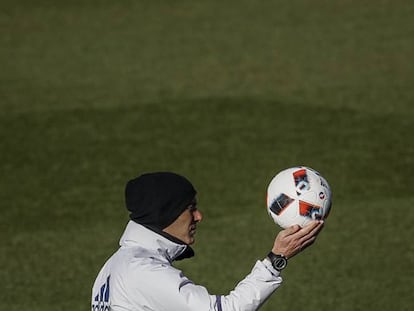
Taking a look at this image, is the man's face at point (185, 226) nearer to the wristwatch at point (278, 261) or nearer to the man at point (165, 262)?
the man at point (165, 262)

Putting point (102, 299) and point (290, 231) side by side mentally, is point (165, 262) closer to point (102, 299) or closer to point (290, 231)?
point (102, 299)

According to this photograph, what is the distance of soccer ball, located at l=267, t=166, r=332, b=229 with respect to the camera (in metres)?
6.80

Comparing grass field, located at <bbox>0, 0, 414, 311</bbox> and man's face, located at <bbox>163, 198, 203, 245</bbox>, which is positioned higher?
man's face, located at <bbox>163, 198, 203, 245</bbox>

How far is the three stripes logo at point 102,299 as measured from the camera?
19.9 ft

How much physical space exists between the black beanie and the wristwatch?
544mm

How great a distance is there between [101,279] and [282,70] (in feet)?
37.9

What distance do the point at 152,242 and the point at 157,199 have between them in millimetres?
235

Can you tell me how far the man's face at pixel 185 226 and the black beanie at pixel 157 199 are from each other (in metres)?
0.03

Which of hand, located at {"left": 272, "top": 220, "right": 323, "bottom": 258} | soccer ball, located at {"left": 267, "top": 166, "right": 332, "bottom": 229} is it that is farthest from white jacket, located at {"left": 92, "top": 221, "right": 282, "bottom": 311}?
soccer ball, located at {"left": 267, "top": 166, "right": 332, "bottom": 229}

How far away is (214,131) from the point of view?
1478cm

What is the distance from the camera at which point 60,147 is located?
14383 mm

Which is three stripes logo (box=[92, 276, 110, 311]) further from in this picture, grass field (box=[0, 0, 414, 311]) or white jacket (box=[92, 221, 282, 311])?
grass field (box=[0, 0, 414, 311])

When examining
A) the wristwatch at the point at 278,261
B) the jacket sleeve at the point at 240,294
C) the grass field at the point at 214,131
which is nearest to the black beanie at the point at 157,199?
the jacket sleeve at the point at 240,294

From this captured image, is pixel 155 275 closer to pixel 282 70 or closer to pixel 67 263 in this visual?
pixel 67 263
